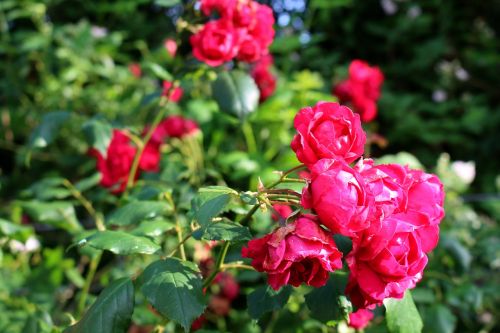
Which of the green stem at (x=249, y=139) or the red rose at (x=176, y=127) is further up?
the red rose at (x=176, y=127)

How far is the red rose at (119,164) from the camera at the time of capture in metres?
1.64

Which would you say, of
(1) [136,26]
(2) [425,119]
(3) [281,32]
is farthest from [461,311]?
(1) [136,26]

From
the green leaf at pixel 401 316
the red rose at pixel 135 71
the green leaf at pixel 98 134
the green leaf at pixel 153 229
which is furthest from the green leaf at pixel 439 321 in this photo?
the red rose at pixel 135 71

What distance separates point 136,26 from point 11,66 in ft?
3.17

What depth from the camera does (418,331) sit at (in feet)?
2.89

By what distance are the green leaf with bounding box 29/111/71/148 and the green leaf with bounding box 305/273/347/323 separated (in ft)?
2.76

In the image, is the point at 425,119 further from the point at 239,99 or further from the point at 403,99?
the point at 239,99

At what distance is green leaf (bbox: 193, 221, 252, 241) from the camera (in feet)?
2.44

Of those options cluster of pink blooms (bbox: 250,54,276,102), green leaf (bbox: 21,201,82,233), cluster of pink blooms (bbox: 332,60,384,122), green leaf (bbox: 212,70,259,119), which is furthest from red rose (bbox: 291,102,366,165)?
cluster of pink blooms (bbox: 332,60,384,122)

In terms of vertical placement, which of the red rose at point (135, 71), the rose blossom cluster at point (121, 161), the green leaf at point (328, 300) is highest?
the green leaf at point (328, 300)

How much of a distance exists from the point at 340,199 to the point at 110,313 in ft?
1.15

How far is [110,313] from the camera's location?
80cm

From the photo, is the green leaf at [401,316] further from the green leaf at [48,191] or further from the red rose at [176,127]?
the red rose at [176,127]

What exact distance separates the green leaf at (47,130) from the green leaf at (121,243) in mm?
649
